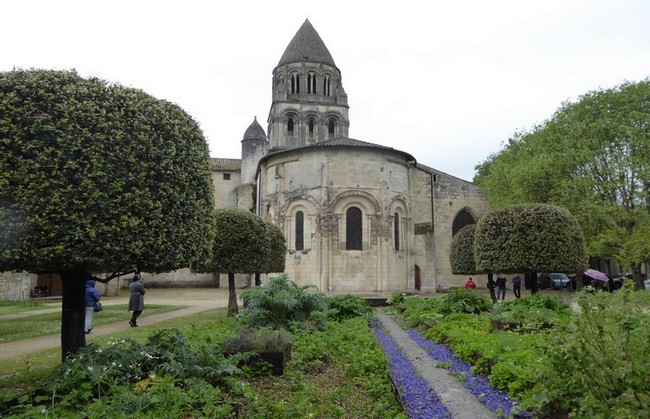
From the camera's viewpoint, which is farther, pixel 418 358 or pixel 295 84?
pixel 295 84

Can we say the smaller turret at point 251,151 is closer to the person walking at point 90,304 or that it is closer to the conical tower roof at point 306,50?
the conical tower roof at point 306,50

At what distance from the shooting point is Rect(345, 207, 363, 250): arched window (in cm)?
2597

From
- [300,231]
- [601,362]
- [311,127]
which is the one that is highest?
[311,127]

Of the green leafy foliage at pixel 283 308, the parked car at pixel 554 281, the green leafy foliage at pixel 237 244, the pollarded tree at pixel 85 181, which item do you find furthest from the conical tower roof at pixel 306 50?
the pollarded tree at pixel 85 181

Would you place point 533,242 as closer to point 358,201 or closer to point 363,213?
point 363,213

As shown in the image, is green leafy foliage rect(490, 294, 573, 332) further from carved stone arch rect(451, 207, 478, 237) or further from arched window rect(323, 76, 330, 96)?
arched window rect(323, 76, 330, 96)

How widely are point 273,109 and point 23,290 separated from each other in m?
24.9

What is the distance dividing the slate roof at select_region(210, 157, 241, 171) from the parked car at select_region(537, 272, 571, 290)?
29.9 metres

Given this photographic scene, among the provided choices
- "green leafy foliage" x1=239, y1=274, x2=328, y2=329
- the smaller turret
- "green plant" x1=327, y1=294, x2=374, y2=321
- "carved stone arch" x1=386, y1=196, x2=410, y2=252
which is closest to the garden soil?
"green plant" x1=327, y1=294, x2=374, y2=321

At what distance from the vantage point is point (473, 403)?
5.23 meters

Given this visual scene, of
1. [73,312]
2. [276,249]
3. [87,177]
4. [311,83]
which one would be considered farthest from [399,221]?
[87,177]

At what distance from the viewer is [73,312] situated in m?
6.73

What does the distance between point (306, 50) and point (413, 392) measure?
41338 mm

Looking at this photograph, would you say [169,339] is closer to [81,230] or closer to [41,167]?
[81,230]
